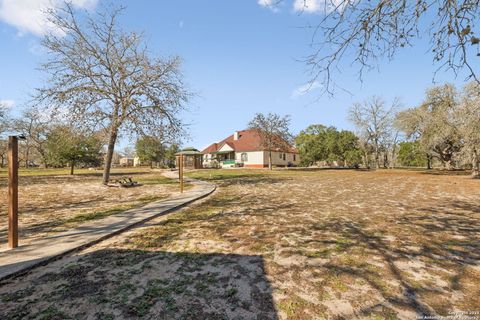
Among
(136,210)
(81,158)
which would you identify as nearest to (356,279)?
(136,210)

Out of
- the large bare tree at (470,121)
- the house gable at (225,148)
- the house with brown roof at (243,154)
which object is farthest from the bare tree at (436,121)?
the house gable at (225,148)

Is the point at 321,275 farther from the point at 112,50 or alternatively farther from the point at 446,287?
the point at 112,50

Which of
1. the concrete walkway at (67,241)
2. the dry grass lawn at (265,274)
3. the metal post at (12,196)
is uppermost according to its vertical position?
the metal post at (12,196)

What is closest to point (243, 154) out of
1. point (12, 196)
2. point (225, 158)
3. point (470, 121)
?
point (225, 158)

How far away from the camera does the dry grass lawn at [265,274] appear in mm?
2955

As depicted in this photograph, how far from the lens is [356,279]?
361 centimetres

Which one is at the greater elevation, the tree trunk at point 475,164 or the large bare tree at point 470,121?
the large bare tree at point 470,121

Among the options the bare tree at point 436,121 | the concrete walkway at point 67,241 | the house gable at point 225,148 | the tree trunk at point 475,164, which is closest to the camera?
the concrete walkway at point 67,241

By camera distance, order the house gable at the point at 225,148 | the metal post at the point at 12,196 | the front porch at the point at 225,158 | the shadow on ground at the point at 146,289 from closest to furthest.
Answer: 1. the shadow on ground at the point at 146,289
2. the metal post at the point at 12,196
3. the front porch at the point at 225,158
4. the house gable at the point at 225,148

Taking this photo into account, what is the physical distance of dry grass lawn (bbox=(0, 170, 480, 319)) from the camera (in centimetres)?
296

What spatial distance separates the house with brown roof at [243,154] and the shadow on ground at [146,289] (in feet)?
132

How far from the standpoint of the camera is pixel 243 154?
47781 mm

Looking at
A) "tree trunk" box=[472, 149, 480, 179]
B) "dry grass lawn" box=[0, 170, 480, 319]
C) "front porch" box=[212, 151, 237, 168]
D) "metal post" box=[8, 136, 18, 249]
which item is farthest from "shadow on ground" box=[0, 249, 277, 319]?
"front porch" box=[212, 151, 237, 168]

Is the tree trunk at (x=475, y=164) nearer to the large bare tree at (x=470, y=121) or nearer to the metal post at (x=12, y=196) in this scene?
the large bare tree at (x=470, y=121)
